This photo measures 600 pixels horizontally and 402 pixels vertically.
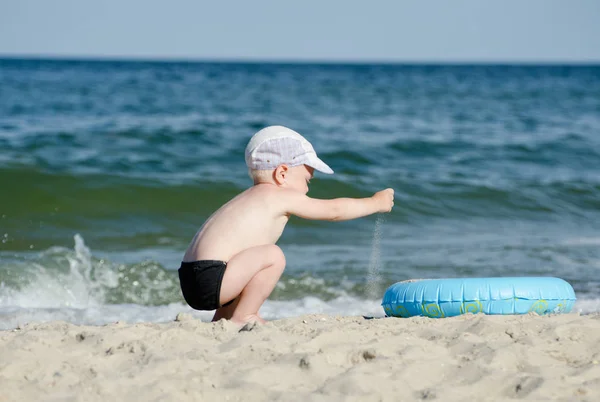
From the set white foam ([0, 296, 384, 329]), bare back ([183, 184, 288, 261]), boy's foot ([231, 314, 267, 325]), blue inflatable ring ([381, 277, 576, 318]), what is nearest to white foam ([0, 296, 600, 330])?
white foam ([0, 296, 384, 329])

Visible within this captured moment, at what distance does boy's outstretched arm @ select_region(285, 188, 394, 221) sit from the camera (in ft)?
13.6

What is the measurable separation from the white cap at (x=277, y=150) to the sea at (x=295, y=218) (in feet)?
3.02

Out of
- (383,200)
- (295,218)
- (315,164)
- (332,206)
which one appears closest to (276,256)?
(332,206)

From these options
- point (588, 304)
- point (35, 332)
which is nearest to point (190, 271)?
point (35, 332)

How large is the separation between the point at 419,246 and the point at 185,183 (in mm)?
3893

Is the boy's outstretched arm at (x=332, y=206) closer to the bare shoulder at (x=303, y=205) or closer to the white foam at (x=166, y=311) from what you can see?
the bare shoulder at (x=303, y=205)

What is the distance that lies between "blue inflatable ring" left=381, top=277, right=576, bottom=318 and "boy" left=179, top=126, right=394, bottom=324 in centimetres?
53

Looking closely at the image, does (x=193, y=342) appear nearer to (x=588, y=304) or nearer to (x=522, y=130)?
(x=588, y=304)

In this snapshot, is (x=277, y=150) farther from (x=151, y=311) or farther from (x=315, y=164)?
(x=151, y=311)

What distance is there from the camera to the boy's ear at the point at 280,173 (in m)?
4.21

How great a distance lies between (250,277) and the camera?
13.3ft

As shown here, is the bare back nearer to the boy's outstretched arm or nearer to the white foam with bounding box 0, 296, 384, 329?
the boy's outstretched arm

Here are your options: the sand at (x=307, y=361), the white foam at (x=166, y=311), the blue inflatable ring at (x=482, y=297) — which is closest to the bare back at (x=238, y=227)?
the sand at (x=307, y=361)

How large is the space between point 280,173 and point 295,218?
472cm
